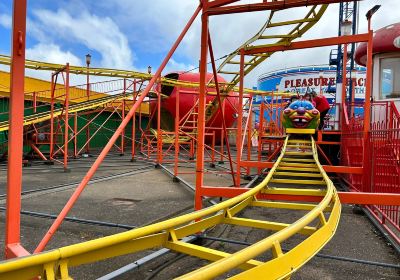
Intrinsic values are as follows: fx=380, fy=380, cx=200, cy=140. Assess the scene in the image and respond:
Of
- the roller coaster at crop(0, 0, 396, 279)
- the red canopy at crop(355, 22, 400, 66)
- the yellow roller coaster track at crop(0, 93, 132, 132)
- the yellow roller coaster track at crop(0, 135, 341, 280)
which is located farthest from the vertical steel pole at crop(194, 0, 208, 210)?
the yellow roller coaster track at crop(0, 93, 132, 132)

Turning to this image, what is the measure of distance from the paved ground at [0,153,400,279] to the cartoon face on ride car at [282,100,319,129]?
2.14 meters

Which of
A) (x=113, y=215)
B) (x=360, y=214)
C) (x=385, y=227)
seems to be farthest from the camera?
(x=360, y=214)

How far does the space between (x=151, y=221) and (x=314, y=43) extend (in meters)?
4.06

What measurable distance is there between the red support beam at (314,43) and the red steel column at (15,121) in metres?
5.03

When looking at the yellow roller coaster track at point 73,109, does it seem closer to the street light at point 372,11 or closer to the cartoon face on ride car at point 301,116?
the cartoon face on ride car at point 301,116

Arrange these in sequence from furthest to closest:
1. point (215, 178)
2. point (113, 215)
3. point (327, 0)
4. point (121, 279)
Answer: point (215, 178) → point (113, 215) → point (327, 0) → point (121, 279)

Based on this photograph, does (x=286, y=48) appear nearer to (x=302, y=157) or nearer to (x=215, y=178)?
(x=302, y=157)

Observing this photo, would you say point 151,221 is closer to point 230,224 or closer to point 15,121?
point 230,224

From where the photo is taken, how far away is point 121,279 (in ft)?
10.3

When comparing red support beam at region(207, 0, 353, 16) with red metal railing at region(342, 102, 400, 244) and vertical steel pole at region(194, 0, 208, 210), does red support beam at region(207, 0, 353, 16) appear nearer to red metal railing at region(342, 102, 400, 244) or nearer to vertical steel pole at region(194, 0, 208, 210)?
vertical steel pole at region(194, 0, 208, 210)

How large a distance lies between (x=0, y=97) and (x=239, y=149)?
1238 centimetres

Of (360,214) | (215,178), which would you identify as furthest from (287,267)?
(215,178)

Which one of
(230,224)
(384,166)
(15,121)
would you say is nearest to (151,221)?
(230,224)

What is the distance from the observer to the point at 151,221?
5234 mm
